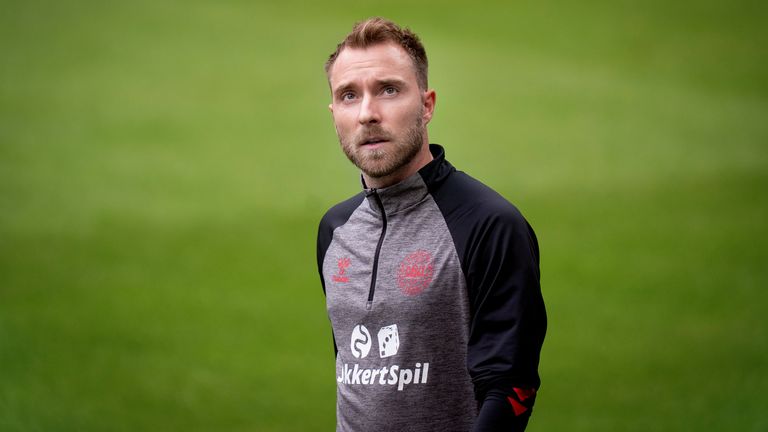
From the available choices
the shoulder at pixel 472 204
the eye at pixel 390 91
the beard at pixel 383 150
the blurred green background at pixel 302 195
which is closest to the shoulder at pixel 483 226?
the shoulder at pixel 472 204

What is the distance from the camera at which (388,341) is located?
57.6 inches

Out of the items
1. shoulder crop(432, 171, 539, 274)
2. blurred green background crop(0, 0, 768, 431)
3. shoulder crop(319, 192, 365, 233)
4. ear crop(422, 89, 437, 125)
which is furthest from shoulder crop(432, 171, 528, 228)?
blurred green background crop(0, 0, 768, 431)

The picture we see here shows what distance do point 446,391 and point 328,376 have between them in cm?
207

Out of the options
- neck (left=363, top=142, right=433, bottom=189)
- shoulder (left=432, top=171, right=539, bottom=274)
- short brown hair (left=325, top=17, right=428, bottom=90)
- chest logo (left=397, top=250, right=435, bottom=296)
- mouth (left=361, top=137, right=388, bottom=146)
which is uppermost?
short brown hair (left=325, top=17, right=428, bottom=90)

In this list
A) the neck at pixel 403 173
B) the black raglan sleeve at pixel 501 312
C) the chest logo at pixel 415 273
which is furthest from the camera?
the neck at pixel 403 173

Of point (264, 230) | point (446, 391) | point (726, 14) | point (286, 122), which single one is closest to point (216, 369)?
point (264, 230)

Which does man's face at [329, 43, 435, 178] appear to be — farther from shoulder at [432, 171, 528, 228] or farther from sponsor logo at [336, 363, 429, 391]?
sponsor logo at [336, 363, 429, 391]

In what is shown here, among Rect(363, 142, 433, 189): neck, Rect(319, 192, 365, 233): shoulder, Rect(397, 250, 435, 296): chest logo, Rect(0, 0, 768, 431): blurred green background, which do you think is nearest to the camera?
Rect(397, 250, 435, 296): chest logo

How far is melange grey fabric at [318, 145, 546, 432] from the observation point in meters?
1.37

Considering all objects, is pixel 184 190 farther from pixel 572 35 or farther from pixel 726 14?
pixel 726 14

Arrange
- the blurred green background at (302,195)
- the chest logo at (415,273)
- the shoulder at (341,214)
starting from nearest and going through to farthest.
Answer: the chest logo at (415,273)
the shoulder at (341,214)
the blurred green background at (302,195)

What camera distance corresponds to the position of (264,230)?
3.88 meters

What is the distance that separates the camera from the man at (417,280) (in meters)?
1.37

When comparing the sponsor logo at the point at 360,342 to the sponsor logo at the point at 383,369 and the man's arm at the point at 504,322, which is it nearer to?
the sponsor logo at the point at 383,369
